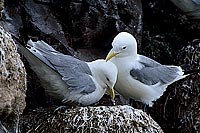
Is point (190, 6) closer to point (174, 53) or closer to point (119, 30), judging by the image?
point (174, 53)

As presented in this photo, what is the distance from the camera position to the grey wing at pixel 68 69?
3.91 metres

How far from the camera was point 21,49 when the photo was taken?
3924 millimetres

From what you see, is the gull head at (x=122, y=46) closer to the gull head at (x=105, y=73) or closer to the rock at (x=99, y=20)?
the gull head at (x=105, y=73)

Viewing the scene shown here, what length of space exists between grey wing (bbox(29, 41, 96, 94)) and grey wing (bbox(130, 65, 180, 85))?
1.58 ft

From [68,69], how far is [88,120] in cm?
40

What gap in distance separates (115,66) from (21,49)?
693 millimetres

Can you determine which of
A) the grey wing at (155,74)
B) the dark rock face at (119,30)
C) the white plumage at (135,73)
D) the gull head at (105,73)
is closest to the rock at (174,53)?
the dark rock face at (119,30)

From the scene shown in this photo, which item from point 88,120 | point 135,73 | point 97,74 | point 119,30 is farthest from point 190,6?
point 88,120

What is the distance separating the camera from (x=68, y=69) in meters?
3.95

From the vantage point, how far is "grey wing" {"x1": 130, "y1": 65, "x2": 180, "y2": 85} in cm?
438

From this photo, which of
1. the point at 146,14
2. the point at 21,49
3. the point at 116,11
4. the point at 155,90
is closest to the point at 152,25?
the point at 146,14

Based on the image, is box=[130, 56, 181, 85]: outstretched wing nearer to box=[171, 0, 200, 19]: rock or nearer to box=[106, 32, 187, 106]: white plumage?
box=[106, 32, 187, 106]: white plumage

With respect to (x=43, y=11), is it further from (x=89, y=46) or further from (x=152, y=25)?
(x=152, y=25)

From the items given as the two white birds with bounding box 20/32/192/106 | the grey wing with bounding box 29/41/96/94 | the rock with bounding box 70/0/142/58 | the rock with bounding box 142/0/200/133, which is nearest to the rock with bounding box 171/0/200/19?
the rock with bounding box 142/0/200/133
